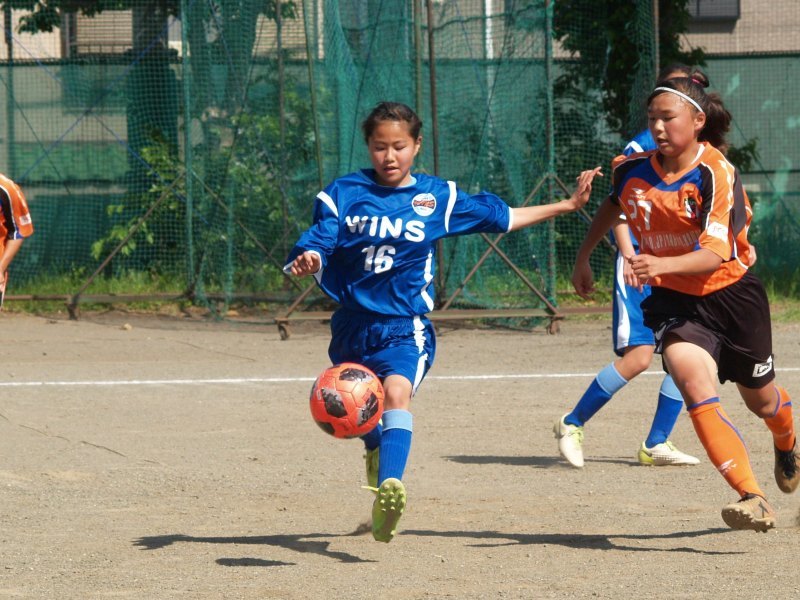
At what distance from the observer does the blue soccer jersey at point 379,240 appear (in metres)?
5.34

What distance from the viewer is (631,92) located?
14148 mm

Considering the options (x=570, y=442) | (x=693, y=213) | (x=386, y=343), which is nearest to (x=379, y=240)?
(x=386, y=343)

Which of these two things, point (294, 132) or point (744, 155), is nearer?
point (294, 132)

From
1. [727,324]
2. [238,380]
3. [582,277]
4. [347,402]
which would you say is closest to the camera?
[347,402]

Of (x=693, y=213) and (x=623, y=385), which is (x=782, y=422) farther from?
(x=623, y=385)

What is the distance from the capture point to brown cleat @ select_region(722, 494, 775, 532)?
4.77m

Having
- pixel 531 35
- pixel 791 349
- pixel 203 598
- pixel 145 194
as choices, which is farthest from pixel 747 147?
pixel 203 598

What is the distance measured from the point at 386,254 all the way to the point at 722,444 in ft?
4.99

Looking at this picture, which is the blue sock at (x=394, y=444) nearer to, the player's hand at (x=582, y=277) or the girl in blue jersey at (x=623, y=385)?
the player's hand at (x=582, y=277)

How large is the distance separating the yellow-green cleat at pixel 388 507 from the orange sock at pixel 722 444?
1169 millimetres

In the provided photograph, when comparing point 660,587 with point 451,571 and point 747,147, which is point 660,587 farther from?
point 747,147

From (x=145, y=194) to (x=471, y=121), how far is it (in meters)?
4.00

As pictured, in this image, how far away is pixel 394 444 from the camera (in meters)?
5.12

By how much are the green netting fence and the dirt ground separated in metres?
3.33
